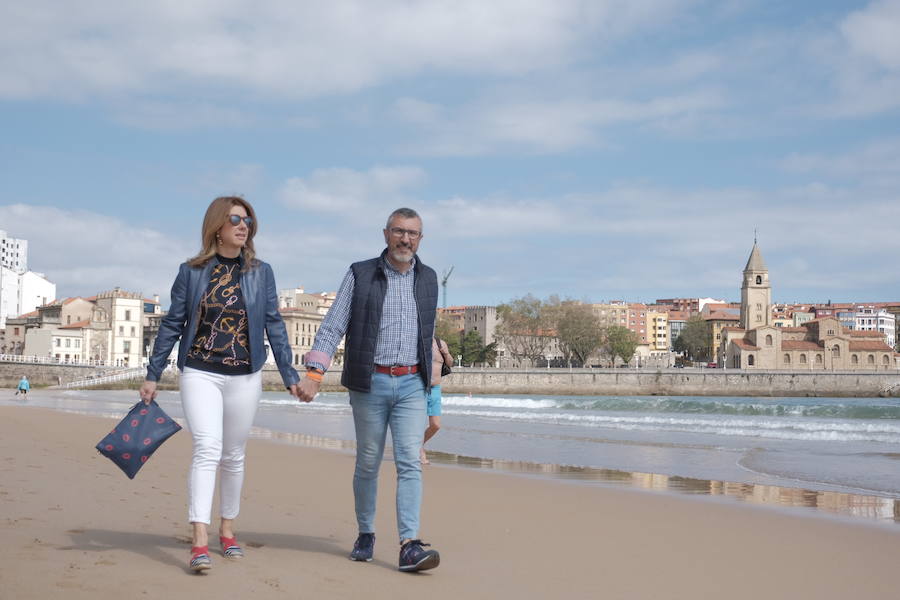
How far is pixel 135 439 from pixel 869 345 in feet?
383

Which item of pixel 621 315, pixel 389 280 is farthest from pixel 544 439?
pixel 621 315

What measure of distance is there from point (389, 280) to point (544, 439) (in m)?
12.9

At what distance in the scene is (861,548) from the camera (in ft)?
18.2

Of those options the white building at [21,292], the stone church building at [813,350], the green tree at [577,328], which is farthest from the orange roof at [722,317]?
the white building at [21,292]

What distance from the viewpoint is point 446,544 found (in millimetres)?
5270

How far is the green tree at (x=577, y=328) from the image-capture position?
104188mm

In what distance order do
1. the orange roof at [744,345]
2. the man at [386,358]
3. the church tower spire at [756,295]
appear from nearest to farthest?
the man at [386,358] < the orange roof at [744,345] < the church tower spire at [756,295]

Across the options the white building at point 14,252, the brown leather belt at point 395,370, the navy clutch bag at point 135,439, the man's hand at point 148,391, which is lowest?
the navy clutch bag at point 135,439

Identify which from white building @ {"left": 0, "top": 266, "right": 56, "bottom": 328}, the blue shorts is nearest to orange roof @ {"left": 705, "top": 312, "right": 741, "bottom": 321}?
white building @ {"left": 0, "top": 266, "right": 56, "bottom": 328}

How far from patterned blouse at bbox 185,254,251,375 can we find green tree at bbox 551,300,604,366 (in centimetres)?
10058

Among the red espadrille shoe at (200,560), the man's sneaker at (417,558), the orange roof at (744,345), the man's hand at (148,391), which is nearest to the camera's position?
the red espadrille shoe at (200,560)

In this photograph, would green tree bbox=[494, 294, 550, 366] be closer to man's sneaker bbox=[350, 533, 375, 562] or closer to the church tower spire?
the church tower spire

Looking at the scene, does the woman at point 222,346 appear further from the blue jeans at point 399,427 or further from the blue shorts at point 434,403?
the blue shorts at point 434,403

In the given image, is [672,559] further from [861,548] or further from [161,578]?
[161,578]
